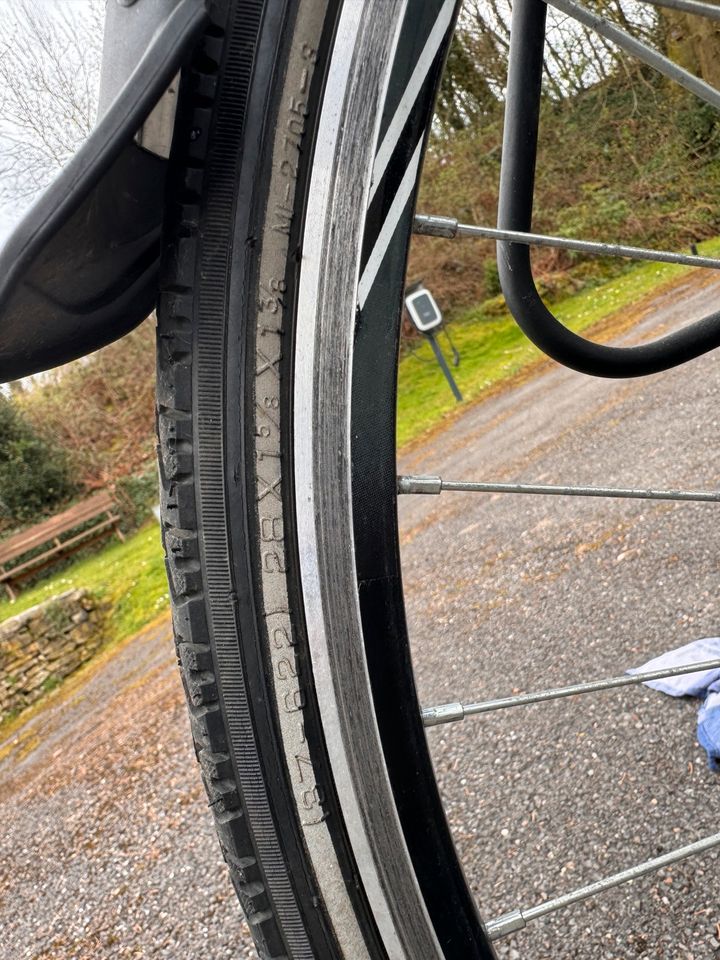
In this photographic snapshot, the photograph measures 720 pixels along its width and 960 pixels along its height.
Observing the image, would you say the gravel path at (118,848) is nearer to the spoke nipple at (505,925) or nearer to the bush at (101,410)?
the spoke nipple at (505,925)

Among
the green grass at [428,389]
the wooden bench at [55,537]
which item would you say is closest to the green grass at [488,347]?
the green grass at [428,389]

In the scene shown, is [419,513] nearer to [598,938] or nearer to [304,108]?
[598,938]

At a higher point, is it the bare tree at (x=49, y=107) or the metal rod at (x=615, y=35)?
the bare tree at (x=49, y=107)

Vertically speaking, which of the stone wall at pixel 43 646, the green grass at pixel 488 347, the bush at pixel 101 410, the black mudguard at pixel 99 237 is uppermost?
the bush at pixel 101 410

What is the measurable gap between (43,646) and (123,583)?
59.8 inches

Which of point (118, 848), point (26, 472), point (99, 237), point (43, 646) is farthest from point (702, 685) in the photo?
point (26, 472)

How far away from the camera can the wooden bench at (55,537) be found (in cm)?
1225

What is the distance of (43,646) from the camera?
7.35m

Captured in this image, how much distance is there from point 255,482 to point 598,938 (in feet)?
3.74

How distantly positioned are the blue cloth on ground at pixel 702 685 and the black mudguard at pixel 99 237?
4.41 feet

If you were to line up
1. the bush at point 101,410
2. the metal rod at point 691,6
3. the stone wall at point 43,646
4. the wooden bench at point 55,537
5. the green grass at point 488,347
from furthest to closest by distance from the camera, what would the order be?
the bush at point 101,410
the wooden bench at point 55,537
the green grass at point 488,347
the stone wall at point 43,646
the metal rod at point 691,6

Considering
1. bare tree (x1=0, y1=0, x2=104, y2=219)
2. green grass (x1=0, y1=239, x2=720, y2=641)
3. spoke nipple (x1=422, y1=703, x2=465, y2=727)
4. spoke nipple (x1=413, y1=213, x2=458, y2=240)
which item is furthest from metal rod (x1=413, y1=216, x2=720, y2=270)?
green grass (x1=0, y1=239, x2=720, y2=641)

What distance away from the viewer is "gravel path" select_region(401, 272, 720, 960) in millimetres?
1459

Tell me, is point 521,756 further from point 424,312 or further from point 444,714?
point 424,312
